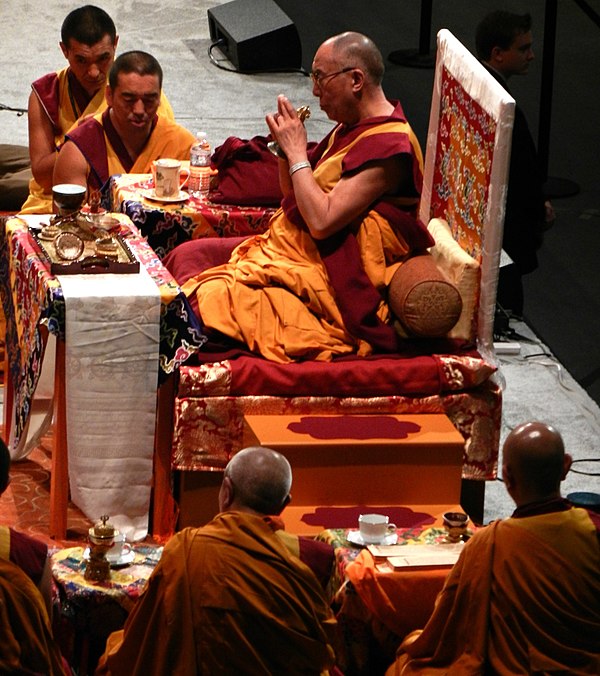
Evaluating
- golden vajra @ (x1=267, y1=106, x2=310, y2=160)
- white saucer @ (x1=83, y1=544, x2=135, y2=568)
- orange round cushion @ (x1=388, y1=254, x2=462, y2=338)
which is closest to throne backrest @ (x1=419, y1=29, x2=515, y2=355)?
orange round cushion @ (x1=388, y1=254, x2=462, y2=338)

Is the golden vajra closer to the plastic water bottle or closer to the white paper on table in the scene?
the plastic water bottle

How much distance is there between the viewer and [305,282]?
16.3 feet

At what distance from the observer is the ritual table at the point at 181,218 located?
18.2 feet

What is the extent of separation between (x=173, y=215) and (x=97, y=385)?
3.78 feet

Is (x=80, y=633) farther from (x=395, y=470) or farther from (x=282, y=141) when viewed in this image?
(x=282, y=141)

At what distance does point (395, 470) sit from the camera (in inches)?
186

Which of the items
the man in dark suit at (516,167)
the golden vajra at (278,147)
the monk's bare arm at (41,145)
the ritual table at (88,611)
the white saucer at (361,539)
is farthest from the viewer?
the man in dark suit at (516,167)

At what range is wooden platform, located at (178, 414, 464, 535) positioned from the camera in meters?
4.64

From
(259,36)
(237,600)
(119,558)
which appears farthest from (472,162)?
(259,36)

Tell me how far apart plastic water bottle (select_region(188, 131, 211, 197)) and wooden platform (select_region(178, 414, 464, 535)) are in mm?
1348

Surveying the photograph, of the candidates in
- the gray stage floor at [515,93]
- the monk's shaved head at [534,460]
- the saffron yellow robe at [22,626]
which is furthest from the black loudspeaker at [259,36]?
the saffron yellow robe at [22,626]

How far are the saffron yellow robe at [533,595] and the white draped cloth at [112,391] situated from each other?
150 centimetres

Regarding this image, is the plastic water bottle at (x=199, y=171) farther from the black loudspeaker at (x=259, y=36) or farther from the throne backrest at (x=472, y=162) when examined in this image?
the black loudspeaker at (x=259, y=36)

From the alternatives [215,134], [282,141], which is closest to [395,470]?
[282,141]
